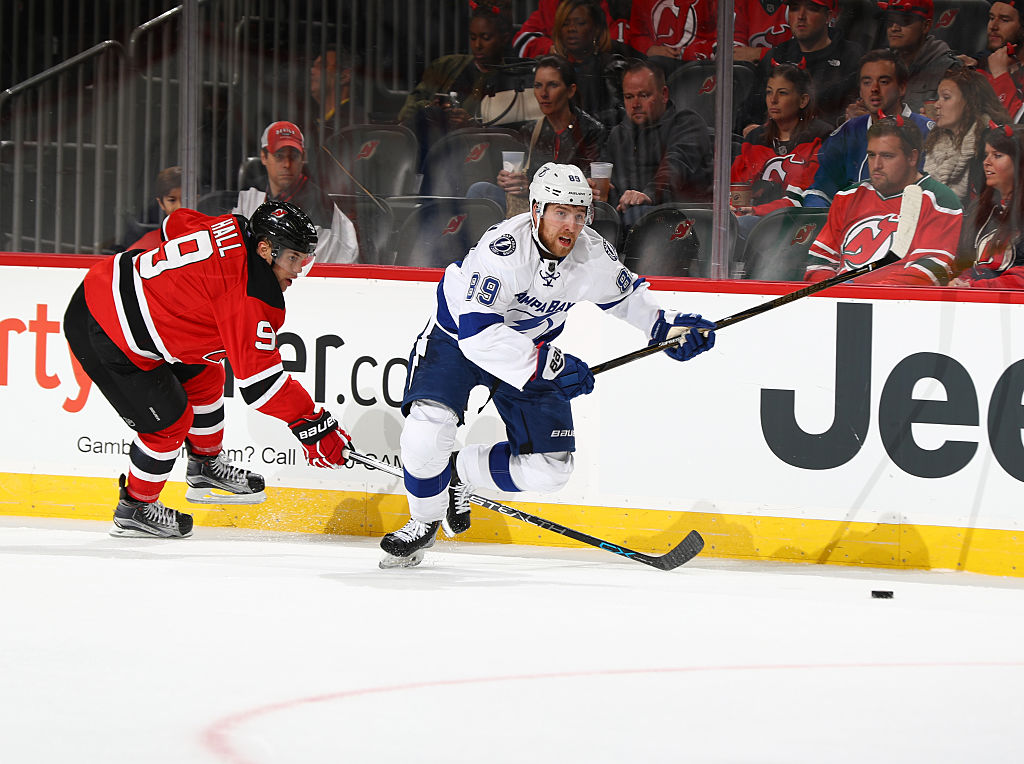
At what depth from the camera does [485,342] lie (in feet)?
11.4

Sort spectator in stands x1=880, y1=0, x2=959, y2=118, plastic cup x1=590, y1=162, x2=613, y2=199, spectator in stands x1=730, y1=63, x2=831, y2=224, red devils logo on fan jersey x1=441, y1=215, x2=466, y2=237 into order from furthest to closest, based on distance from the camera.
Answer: red devils logo on fan jersey x1=441, y1=215, x2=466, y2=237, plastic cup x1=590, y1=162, x2=613, y2=199, spectator in stands x1=730, y1=63, x2=831, y2=224, spectator in stands x1=880, y1=0, x2=959, y2=118

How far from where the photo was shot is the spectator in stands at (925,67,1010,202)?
3.84 m

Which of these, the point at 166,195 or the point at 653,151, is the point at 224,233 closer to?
the point at 166,195

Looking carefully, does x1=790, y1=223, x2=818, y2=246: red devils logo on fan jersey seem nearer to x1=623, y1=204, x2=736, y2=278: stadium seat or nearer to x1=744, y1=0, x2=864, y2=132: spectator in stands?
x1=623, y1=204, x2=736, y2=278: stadium seat

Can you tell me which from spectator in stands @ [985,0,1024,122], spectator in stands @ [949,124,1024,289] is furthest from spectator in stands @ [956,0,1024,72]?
spectator in stands @ [949,124,1024,289]

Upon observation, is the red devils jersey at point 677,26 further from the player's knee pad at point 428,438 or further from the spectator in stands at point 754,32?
the player's knee pad at point 428,438

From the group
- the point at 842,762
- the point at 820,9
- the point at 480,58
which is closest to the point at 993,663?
the point at 842,762

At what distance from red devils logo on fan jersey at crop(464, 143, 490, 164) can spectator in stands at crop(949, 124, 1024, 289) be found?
1.52 m

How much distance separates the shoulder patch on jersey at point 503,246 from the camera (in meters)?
3.47

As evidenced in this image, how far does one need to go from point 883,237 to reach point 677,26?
3.02 feet

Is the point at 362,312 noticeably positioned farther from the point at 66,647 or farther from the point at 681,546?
the point at 66,647

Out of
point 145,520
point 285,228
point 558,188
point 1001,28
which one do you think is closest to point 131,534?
point 145,520

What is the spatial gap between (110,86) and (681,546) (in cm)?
247

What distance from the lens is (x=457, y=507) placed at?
385cm
